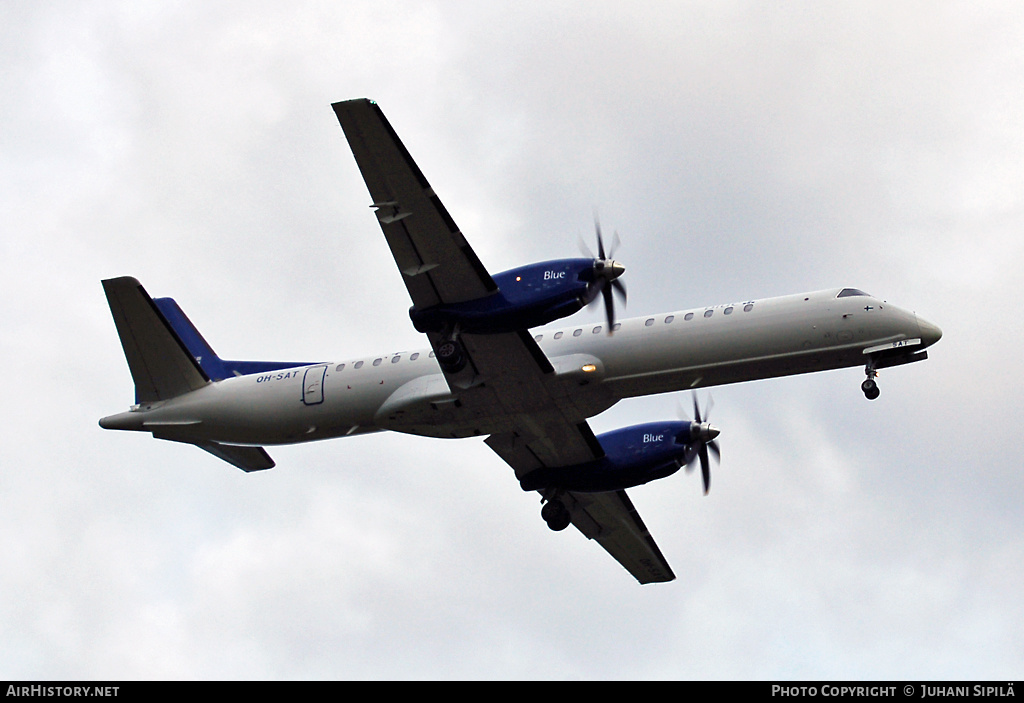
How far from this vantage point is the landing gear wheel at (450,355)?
2808 centimetres

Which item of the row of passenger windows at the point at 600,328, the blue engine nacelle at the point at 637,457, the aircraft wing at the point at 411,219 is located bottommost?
the blue engine nacelle at the point at 637,457

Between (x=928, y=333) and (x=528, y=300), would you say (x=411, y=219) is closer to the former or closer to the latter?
(x=528, y=300)

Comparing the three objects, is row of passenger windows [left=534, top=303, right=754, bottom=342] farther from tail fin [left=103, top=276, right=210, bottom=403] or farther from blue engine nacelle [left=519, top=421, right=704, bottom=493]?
tail fin [left=103, top=276, right=210, bottom=403]

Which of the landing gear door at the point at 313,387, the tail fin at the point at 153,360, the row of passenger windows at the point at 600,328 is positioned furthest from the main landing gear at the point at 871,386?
the tail fin at the point at 153,360

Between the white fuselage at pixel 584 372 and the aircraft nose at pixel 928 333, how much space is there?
23mm

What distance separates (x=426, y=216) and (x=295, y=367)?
7.82m

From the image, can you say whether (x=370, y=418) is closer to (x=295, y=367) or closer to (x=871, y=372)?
(x=295, y=367)

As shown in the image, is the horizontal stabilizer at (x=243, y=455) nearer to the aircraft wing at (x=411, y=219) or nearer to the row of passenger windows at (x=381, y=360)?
the row of passenger windows at (x=381, y=360)

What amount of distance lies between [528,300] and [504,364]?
7.29 ft

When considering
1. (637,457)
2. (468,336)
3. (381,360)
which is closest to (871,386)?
(637,457)

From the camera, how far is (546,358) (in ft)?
94.3

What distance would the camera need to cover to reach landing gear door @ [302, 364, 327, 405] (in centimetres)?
3120

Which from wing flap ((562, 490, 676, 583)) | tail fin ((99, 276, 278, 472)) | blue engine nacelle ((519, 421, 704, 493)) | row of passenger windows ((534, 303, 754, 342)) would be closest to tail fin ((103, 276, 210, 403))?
tail fin ((99, 276, 278, 472))

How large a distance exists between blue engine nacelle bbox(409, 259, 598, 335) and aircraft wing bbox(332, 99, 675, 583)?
0.33 metres
